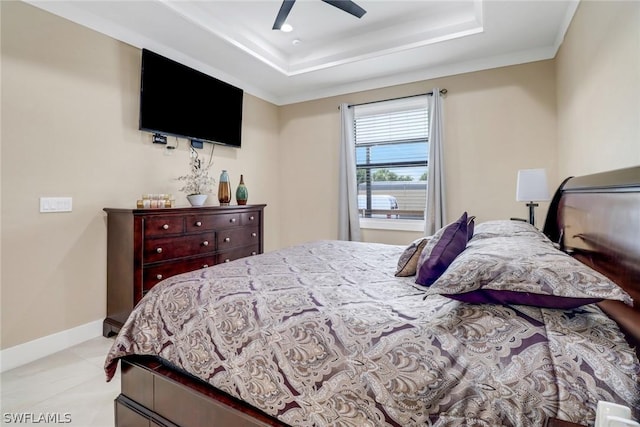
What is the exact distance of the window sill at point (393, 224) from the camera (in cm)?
400

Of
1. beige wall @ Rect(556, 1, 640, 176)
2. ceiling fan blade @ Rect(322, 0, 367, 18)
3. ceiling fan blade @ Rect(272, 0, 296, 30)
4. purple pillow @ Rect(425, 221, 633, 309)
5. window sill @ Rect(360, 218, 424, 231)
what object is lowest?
purple pillow @ Rect(425, 221, 633, 309)

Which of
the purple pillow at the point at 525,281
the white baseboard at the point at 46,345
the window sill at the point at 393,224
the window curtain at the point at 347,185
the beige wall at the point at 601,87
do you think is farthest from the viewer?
the window curtain at the point at 347,185

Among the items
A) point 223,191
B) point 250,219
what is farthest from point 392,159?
point 223,191

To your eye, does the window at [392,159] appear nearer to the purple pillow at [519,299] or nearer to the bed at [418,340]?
the bed at [418,340]

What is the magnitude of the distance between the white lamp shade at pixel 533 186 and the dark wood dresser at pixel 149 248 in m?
2.99

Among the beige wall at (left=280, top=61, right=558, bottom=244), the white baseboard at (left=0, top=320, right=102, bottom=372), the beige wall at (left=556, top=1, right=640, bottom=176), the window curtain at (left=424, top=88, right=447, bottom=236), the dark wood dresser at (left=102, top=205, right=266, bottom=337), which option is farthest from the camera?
the window curtain at (left=424, top=88, right=447, bottom=236)

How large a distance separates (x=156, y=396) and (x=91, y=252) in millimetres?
2020

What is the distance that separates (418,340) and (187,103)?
11.4 feet

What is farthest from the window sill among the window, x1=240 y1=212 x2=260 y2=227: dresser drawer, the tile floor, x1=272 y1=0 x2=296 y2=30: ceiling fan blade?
the tile floor

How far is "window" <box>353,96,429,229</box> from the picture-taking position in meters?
4.02

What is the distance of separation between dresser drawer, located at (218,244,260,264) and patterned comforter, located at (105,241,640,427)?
195cm

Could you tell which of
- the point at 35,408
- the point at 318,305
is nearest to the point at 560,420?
the point at 318,305

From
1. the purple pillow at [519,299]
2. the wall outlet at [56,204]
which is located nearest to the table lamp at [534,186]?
the purple pillow at [519,299]

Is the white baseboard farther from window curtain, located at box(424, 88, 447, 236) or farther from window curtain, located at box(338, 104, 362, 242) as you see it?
window curtain, located at box(424, 88, 447, 236)
